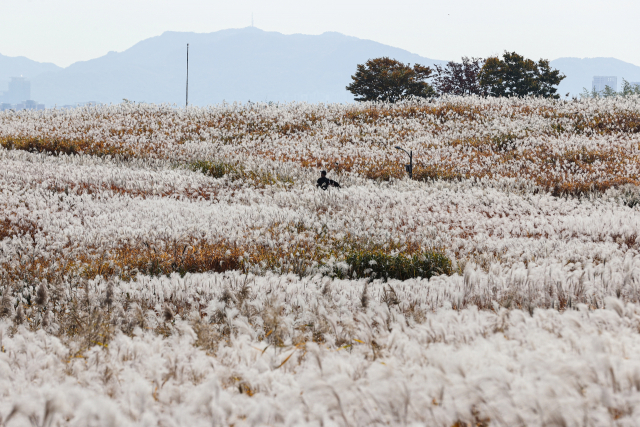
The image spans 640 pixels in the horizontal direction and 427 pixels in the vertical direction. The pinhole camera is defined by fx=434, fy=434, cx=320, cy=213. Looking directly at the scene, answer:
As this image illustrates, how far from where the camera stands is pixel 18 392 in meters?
2.14

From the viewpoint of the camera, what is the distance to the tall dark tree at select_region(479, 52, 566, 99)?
43.8m

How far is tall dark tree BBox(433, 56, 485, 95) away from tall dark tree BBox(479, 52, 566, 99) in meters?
4.80

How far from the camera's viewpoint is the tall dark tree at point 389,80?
4384 cm

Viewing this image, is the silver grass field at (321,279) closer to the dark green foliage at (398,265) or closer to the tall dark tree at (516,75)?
the dark green foliage at (398,265)

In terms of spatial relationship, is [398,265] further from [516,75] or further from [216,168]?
[516,75]

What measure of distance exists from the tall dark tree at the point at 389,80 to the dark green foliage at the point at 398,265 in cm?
3917

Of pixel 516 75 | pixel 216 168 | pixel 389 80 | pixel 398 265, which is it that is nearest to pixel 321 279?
pixel 398 265

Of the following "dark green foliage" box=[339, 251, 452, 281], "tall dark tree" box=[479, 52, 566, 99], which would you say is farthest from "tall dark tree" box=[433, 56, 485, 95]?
"dark green foliage" box=[339, 251, 452, 281]

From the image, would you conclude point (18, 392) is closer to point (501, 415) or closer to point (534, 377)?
point (501, 415)

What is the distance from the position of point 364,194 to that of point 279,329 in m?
8.72

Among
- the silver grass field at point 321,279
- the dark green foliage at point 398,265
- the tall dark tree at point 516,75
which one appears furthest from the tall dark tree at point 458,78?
the dark green foliage at point 398,265

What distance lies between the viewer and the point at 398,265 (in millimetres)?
6547

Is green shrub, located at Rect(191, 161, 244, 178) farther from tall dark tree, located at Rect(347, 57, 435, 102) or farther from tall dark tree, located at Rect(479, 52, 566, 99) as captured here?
tall dark tree, located at Rect(479, 52, 566, 99)

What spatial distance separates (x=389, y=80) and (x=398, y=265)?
132 ft
